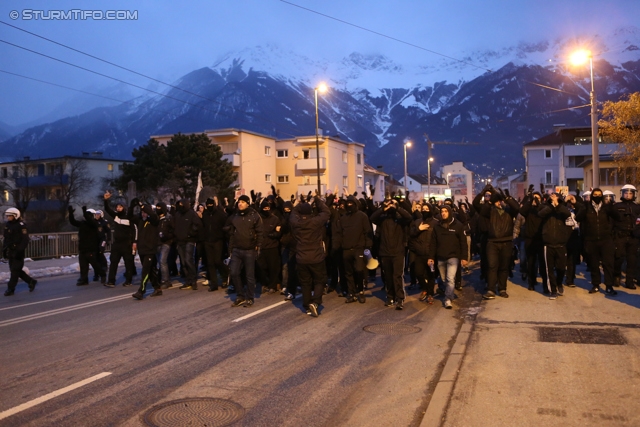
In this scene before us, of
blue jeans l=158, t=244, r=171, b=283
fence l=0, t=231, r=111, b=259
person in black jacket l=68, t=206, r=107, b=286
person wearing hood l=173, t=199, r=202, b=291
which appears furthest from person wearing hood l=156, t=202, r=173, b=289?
fence l=0, t=231, r=111, b=259

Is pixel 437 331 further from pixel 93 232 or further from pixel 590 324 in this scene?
pixel 93 232

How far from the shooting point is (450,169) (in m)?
111

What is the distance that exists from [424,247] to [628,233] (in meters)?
4.14

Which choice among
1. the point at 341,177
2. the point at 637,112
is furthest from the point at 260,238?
the point at 341,177

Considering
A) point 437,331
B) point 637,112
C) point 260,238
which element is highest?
point 637,112

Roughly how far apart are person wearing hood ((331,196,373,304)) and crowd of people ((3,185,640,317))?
18 mm

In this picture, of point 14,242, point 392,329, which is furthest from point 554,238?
point 14,242

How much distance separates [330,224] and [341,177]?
56657 millimetres

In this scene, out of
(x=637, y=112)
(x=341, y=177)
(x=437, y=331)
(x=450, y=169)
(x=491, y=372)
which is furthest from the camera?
(x=450, y=169)

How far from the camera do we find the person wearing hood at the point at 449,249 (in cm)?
1059

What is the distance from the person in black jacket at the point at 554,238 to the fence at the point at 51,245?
18.0m

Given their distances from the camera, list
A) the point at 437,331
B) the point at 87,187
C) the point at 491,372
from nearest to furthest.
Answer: the point at 491,372, the point at 437,331, the point at 87,187

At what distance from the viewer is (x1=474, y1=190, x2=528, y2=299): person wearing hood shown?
11258 mm

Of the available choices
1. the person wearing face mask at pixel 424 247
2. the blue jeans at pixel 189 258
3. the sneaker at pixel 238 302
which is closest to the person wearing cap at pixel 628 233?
the person wearing face mask at pixel 424 247
